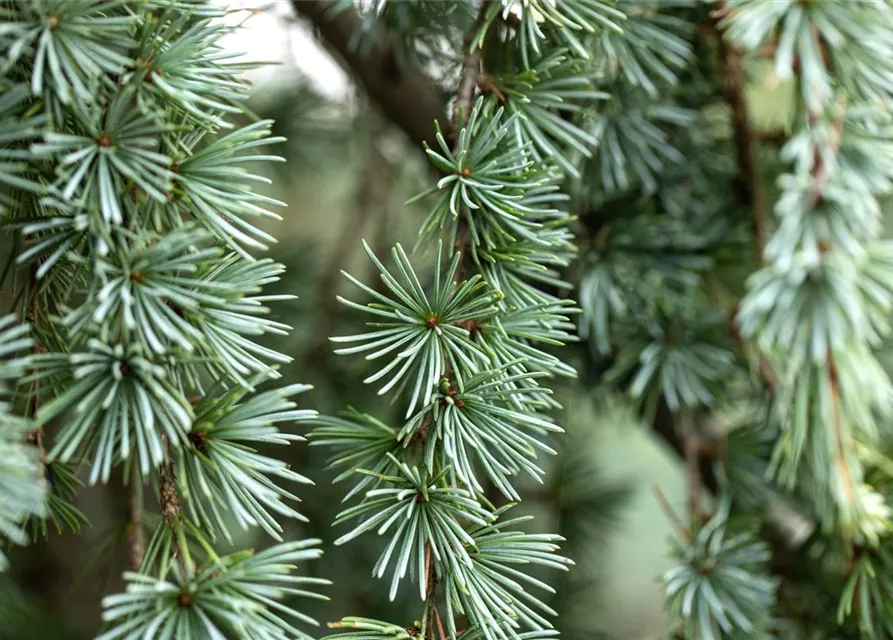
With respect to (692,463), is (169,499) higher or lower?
higher

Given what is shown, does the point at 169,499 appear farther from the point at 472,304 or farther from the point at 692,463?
the point at 692,463

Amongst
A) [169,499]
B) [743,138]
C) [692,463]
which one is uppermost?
[169,499]

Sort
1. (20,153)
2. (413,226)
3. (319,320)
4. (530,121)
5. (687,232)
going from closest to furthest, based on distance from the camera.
→ (20,153) → (530,121) → (687,232) → (319,320) → (413,226)

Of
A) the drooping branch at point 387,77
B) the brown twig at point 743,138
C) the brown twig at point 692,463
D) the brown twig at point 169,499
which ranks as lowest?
the brown twig at point 692,463

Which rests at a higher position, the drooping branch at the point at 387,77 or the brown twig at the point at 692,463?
the drooping branch at the point at 387,77

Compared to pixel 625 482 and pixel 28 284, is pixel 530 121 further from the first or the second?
pixel 625 482

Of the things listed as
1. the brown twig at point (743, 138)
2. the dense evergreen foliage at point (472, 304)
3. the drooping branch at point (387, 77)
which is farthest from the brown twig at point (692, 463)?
the drooping branch at point (387, 77)

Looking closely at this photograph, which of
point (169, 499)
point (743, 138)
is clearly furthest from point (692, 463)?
point (169, 499)

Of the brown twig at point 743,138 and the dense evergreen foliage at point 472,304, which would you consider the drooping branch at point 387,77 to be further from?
the brown twig at point 743,138

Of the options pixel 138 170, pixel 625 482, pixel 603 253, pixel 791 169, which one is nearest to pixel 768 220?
pixel 791 169
